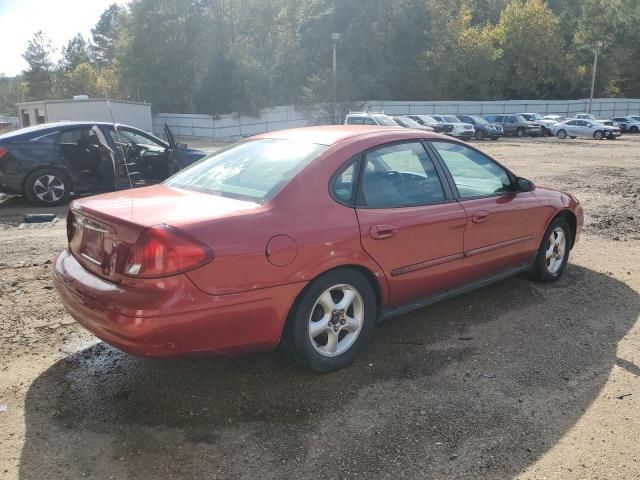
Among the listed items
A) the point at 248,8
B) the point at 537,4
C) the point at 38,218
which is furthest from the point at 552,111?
the point at 38,218

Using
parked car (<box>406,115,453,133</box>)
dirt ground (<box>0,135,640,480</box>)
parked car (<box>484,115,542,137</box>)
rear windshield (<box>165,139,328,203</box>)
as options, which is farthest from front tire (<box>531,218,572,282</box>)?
parked car (<box>484,115,542,137</box>)

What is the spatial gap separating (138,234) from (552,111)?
5731 centimetres

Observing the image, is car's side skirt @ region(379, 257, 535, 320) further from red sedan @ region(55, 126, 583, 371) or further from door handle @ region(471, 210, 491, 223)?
door handle @ region(471, 210, 491, 223)

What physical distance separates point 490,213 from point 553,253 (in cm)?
127

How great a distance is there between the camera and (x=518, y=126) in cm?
3884

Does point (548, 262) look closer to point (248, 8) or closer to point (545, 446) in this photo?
point (545, 446)

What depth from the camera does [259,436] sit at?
2988 millimetres

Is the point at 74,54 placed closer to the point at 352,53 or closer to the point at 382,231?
the point at 352,53

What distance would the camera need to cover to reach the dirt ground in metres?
2.78

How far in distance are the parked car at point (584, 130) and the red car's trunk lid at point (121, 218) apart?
35601mm

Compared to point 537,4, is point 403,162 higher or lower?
lower

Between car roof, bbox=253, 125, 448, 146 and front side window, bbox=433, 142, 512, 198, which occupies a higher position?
car roof, bbox=253, 125, 448, 146

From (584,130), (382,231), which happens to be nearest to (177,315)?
(382,231)

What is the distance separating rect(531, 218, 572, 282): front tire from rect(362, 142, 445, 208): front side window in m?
1.55
